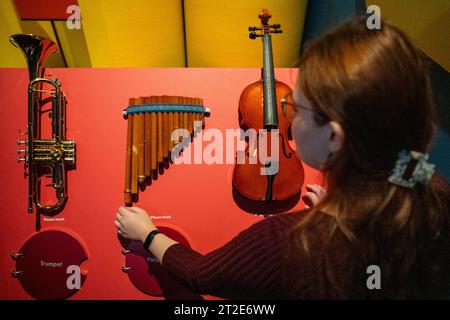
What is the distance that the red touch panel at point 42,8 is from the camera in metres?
1.66

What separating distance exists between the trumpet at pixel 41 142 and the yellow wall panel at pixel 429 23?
1582 millimetres

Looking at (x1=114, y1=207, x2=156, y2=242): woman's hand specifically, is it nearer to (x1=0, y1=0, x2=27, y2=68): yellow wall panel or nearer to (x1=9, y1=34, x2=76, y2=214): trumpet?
(x1=9, y1=34, x2=76, y2=214): trumpet

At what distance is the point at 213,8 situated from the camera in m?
1.98

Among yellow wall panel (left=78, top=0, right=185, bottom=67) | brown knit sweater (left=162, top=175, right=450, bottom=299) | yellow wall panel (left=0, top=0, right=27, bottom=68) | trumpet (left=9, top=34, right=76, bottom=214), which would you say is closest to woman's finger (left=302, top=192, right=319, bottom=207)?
brown knit sweater (left=162, top=175, right=450, bottom=299)

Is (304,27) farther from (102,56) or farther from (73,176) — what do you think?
(73,176)

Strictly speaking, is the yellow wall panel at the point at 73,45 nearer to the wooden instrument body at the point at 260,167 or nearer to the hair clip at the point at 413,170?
the wooden instrument body at the point at 260,167

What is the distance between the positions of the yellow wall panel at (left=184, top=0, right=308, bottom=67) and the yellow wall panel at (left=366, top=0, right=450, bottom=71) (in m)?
0.66

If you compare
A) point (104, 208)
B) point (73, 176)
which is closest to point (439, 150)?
point (104, 208)

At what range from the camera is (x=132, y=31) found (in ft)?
6.52

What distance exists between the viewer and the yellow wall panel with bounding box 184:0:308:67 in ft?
6.43

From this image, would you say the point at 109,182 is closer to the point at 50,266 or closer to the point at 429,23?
the point at 50,266

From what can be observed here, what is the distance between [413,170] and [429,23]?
914 millimetres

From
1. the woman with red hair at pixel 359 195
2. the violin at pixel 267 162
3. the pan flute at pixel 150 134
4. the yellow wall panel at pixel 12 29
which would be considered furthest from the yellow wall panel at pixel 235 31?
the woman with red hair at pixel 359 195

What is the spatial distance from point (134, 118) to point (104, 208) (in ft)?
1.44
